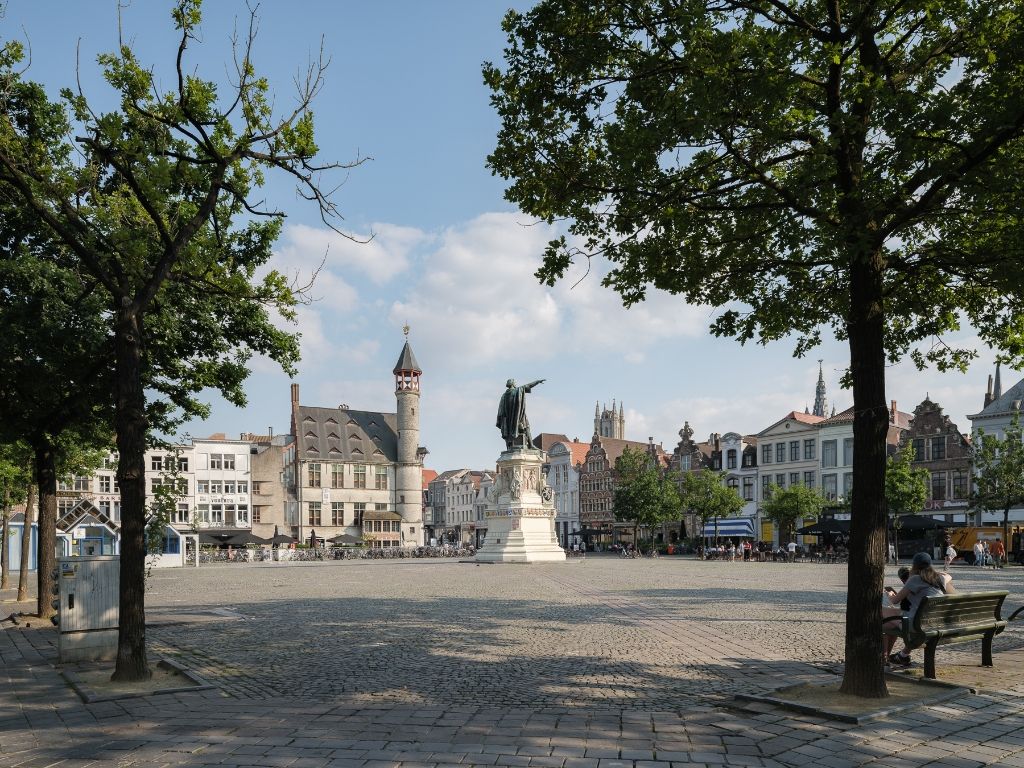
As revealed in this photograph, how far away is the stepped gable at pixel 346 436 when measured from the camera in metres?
97.5

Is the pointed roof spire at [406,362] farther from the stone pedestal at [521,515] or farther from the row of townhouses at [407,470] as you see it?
the stone pedestal at [521,515]

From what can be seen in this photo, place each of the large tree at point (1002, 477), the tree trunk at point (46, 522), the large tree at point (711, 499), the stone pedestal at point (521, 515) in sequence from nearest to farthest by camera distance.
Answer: the tree trunk at point (46, 522)
the stone pedestal at point (521, 515)
the large tree at point (1002, 477)
the large tree at point (711, 499)

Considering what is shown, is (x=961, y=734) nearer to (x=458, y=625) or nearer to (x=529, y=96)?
(x=529, y=96)

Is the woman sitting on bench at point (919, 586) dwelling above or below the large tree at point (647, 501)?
above

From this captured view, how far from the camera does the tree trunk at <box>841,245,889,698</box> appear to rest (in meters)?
8.41

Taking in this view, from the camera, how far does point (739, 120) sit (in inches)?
341

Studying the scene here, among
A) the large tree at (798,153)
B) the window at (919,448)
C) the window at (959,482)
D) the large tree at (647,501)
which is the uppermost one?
the large tree at (798,153)

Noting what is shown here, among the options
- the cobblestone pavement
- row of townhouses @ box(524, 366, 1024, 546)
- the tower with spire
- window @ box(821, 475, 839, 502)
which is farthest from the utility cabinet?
the tower with spire

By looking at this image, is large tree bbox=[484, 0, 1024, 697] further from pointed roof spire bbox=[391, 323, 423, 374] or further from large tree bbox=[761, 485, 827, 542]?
pointed roof spire bbox=[391, 323, 423, 374]

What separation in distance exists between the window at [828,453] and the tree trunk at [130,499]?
70.4 m

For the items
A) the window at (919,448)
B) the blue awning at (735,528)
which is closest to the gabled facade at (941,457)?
the window at (919,448)

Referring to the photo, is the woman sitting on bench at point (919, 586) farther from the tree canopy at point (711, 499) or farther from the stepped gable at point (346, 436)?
the stepped gable at point (346, 436)

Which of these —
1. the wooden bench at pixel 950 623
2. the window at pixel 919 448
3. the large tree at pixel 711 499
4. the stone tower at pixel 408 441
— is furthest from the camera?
the stone tower at pixel 408 441

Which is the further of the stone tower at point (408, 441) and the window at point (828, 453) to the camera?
the stone tower at point (408, 441)
